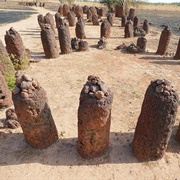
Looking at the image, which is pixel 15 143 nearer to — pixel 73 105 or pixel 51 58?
pixel 73 105

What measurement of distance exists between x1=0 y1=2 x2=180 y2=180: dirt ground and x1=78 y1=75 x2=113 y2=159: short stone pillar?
0.51 meters

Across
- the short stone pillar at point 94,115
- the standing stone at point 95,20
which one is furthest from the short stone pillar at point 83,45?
the standing stone at point 95,20

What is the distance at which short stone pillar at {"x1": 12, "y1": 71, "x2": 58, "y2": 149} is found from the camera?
14.1ft

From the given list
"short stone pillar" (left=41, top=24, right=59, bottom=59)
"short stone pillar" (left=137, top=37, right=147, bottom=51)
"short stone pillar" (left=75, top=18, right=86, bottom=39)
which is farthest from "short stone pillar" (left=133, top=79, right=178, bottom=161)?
"short stone pillar" (left=75, top=18, right=86, bottom=39)

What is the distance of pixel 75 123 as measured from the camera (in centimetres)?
621

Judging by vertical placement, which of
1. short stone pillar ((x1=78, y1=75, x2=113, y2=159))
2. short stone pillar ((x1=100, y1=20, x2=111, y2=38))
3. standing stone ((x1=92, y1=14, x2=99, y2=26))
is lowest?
standing stone ((x1=92, y1=14, x2=99, y2=26))

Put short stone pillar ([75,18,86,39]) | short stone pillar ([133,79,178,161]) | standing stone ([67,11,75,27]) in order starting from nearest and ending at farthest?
short stone pillar ([133,79,178,161]) < short stone pillar ([75,18,86,39]) < standing stone ([67,11,75,27])

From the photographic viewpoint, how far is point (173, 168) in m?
4.65

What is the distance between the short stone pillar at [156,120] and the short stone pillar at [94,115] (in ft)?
2.63

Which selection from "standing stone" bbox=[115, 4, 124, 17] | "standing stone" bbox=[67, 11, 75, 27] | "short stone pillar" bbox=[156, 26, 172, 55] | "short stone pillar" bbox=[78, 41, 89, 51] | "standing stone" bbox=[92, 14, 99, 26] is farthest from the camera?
"standing stone" bbox=[115, 4, 124, 17]

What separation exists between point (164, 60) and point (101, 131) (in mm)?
8634

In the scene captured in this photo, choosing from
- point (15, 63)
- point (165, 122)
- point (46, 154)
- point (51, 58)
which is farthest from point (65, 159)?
point (51, 58)

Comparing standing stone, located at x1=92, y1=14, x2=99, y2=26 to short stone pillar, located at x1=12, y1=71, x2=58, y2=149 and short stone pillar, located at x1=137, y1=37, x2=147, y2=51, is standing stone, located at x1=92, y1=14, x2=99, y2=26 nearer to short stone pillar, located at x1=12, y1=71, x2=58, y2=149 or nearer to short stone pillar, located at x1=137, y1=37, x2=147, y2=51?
short stone pillar, located at x1=137, y1=37, x2=147, y2=51

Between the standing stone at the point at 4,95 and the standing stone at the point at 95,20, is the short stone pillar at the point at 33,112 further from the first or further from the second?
the standing stone at the point at 95,20
